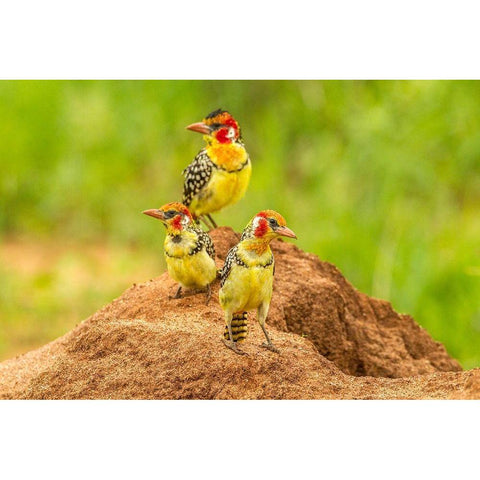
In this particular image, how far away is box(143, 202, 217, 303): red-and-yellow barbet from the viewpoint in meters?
5.34

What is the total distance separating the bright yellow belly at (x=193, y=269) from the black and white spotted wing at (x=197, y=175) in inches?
22.7

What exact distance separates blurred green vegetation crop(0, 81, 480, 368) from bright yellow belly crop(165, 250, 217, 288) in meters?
2.18

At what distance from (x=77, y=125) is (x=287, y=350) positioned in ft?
14.7

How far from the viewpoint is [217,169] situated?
229 inches

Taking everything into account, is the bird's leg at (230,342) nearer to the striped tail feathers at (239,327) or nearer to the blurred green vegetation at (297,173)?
the striped tail feathers at (239,327)

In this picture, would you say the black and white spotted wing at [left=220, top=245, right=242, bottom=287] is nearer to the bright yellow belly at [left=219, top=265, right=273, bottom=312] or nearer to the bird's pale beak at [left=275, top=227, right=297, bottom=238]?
the bright yellow belly at [left=219, top=265, right=273, bottom=312]

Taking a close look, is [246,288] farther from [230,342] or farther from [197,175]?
[197,175]

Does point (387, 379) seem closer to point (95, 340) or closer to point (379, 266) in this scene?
point (95, 340)

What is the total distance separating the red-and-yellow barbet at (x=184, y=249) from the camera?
534 cm

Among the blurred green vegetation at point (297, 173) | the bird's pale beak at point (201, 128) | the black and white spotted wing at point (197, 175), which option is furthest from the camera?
the blurred green vegetation at point (297, 173)

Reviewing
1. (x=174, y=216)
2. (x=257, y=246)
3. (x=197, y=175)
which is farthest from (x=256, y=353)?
(x=197, y=175)

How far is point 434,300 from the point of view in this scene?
8.00m

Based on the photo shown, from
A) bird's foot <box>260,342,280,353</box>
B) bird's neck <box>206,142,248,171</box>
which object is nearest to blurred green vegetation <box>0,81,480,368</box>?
bird's neck <box>206,142,248,171</box>

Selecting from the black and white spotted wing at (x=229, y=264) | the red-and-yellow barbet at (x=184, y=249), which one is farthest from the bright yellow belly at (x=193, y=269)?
the black and white spotted wing at (x=229, y=264)
